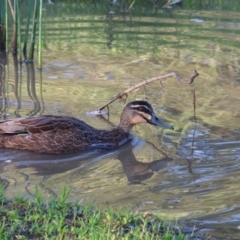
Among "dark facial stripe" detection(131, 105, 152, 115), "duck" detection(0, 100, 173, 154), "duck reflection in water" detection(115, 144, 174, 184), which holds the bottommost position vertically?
"duck reflection in water" detection(115, 144, 174, 184)

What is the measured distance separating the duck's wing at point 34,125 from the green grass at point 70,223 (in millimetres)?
2346

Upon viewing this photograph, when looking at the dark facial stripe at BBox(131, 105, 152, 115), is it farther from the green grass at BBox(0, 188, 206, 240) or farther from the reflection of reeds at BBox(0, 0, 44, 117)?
the green grass at BBox(0, 188, 206, 240)

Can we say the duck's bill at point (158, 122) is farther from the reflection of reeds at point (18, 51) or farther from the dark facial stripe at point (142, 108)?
the reflection of reeds at point (18, 51)

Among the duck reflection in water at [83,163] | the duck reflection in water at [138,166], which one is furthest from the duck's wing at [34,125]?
the duck reflection in water at [138,166]

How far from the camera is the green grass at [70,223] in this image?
505 centimetres

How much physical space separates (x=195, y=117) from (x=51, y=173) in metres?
2.54

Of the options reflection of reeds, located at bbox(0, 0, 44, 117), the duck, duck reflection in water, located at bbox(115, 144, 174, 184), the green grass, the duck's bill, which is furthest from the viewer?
reflection of reeds, located at bbox(0, 0, 44, 117)

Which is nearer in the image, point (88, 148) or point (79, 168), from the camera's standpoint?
point (79, 168)

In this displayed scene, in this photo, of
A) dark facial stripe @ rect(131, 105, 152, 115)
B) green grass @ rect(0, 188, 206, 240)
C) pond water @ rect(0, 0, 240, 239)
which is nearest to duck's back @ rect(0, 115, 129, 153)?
pond water @ rect(0, 0, 240, 239)

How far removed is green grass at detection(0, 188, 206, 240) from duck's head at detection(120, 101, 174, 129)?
9.60ft

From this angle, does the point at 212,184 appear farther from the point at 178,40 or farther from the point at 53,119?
the point at 178,40

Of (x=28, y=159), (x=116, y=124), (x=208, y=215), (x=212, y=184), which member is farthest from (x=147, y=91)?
(x=208, y=215)

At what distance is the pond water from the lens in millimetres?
6457

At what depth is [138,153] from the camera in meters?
8.15
